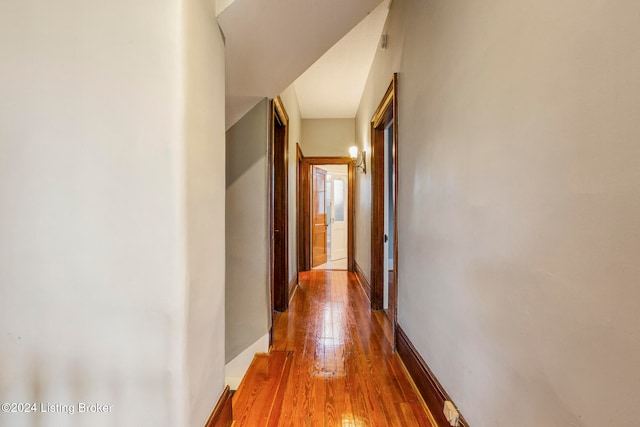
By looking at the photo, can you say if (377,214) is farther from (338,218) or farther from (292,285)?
(338,218)

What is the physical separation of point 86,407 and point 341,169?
6.31 m

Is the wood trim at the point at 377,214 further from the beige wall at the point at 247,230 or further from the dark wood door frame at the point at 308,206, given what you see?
the dark wood door frame at the point at 308,206

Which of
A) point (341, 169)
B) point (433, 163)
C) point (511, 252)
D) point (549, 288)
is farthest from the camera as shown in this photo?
point (341, 169)

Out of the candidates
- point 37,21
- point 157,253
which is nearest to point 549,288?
point 157,253

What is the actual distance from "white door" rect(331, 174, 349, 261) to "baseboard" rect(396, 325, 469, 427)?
4570 mm

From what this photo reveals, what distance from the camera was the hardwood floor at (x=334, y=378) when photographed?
1548mm

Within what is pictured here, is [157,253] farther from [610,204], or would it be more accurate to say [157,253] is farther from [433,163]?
[433,163]

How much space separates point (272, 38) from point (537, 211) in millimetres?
1598

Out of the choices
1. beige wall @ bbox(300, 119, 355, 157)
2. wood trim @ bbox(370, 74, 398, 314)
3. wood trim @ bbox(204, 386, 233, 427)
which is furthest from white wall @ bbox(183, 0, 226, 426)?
beige wall @ bbox(300, 119, 355, 157)

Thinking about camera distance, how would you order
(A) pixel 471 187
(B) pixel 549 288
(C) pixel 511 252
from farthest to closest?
(A) pixel 471 187
(C) pixel 511 252
(B) pixel 549 288

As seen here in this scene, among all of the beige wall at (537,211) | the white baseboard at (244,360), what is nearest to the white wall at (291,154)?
the white baseboard at (244,360)

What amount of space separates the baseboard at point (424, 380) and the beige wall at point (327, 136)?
365 centimetres

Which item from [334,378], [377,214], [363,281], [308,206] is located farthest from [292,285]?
[334,378]

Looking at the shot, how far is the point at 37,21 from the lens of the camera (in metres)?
0.95
